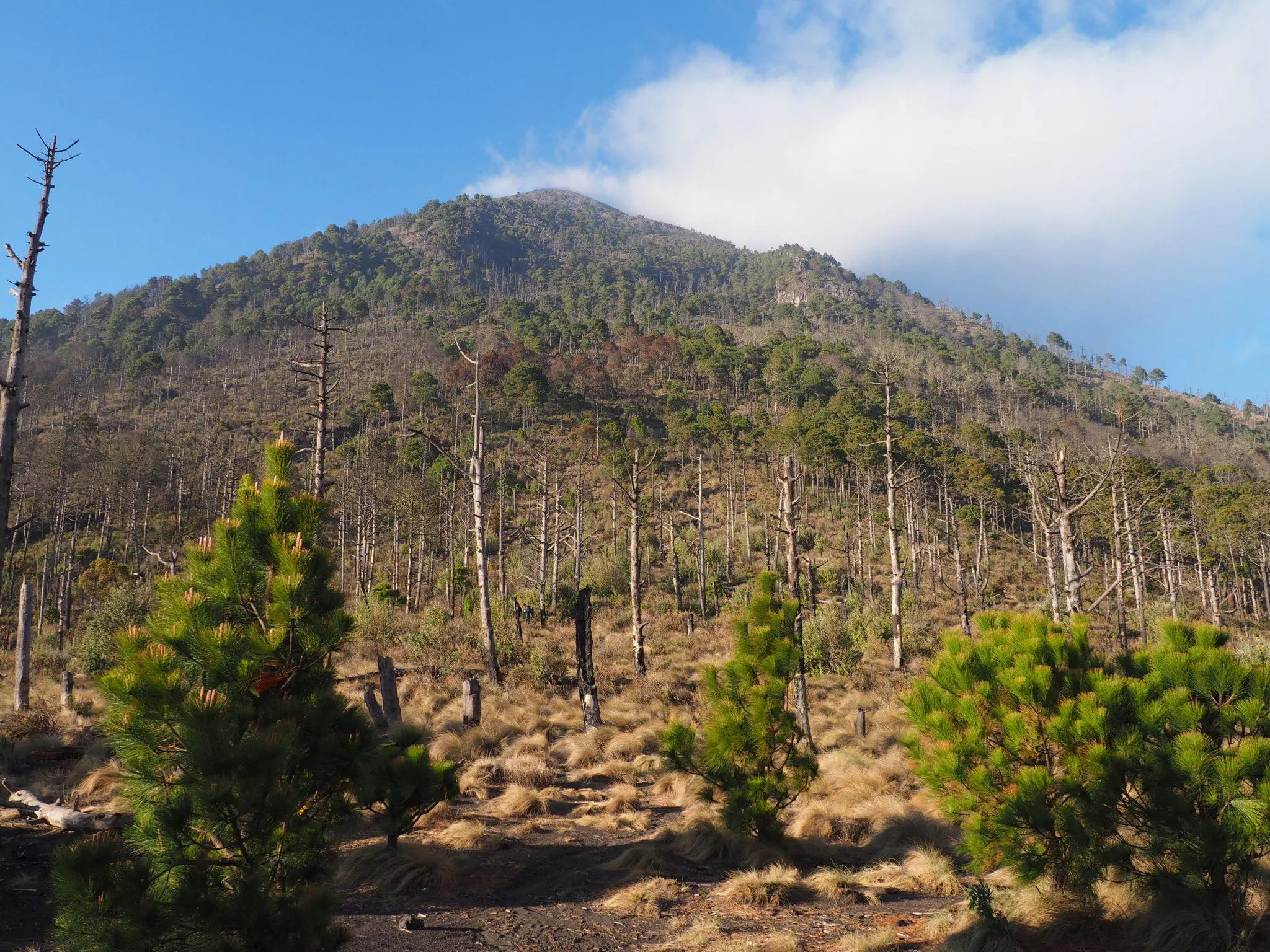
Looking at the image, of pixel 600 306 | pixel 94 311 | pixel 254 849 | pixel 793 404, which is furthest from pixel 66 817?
pixel 94 311

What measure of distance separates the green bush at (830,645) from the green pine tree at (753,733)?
12.2 meters

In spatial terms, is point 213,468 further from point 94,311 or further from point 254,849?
point 94,311

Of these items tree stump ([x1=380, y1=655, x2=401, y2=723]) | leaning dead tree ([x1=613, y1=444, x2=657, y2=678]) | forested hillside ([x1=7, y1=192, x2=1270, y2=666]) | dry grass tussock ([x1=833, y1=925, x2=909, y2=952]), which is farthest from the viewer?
forested hillside ([x1=7, y1=192, x2=1270, y2=666])

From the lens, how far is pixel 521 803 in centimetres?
1034

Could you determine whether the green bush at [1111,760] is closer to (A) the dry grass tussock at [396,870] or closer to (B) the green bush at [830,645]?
(A) the dry grass tussock at [396,870]

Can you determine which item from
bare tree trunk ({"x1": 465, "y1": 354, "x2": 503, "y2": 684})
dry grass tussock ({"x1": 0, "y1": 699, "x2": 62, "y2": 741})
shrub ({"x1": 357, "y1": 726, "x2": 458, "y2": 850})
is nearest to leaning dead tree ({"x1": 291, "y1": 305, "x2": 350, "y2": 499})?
bare tree trunk ({"x1": 465, "y1": 354, "x2": 503, "y2": 684})

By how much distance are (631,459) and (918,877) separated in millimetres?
12587

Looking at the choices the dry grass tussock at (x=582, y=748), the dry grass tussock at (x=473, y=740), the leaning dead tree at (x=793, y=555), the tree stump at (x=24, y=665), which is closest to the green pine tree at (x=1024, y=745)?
the leaning dead tree at (x=793, y=555)

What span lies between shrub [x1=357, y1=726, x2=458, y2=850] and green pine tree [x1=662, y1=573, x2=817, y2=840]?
261 centimetres

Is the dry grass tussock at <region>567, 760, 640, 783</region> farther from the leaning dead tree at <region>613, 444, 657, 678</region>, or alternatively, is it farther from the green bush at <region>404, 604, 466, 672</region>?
the green bush at <region>404, 604, 466, 672</region>

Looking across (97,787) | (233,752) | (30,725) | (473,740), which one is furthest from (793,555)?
(30,725)

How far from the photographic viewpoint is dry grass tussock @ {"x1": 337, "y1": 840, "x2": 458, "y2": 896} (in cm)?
726

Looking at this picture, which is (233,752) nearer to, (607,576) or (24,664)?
(24,664)

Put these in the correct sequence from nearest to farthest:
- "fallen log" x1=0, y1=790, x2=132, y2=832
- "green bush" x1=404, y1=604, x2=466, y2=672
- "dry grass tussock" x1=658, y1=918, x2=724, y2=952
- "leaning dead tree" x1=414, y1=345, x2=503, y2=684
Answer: "dry grass tussock" x1=658, y1=918, x2=724, y2=952 → "fallen log" x1=0, y1=790, x2=132, y2=832 → "leaning dead tree" x1=414, y1=345, x2=503, y2=684 → "green bush" x1=404, y1=604, x2=466, y2=672
